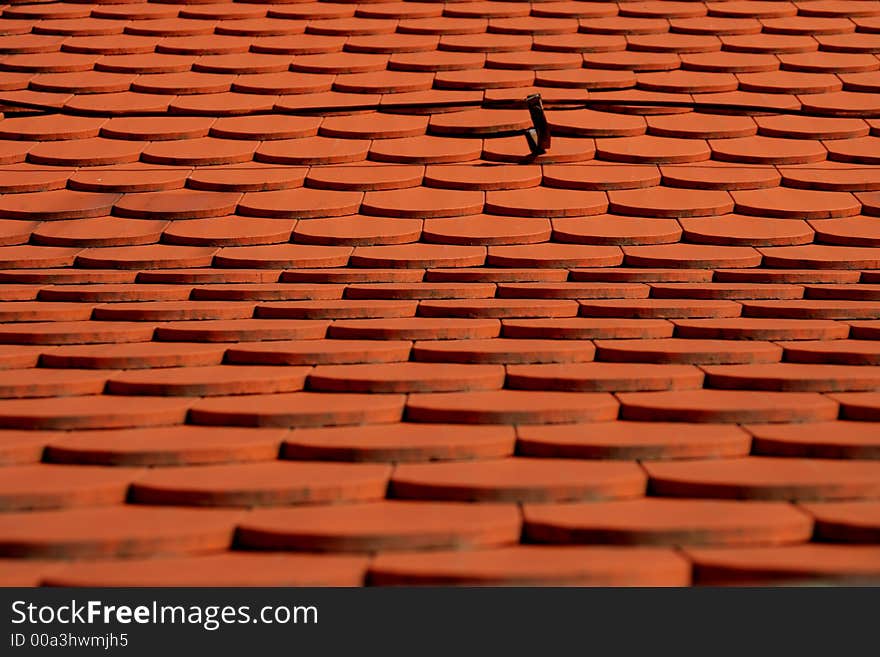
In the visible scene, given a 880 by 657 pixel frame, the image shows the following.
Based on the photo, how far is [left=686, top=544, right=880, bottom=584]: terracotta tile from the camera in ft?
8.48

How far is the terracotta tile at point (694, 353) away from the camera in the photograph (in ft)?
11.1

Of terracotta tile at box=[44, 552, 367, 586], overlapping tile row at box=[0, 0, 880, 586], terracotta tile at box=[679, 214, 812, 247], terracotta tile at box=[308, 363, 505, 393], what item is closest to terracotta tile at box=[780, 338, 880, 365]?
overlapping tile row at box=[0, 0, 880, 586]

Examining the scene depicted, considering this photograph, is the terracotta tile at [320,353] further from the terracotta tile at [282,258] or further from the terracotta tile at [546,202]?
the terracotta tile at [546,202]

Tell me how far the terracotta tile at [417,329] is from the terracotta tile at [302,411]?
32 centimetres

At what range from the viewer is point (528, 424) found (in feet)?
10.3

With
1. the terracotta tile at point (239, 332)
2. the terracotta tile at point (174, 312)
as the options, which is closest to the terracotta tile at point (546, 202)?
the terracotta tile at point (239, 332)

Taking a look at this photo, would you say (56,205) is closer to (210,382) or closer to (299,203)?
(299,203)

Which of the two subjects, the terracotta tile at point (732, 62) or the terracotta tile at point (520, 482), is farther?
the terracotta tile at point (732, 62)

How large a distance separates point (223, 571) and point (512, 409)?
94cm

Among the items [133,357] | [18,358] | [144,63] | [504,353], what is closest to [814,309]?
[504,353]

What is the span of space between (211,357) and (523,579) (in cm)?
135

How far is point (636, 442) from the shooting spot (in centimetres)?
301

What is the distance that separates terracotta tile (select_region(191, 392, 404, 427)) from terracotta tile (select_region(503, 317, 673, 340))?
0.52 meters

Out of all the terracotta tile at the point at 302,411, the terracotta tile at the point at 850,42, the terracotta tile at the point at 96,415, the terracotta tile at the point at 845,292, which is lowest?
the terracotta tile at the point at 96,415
